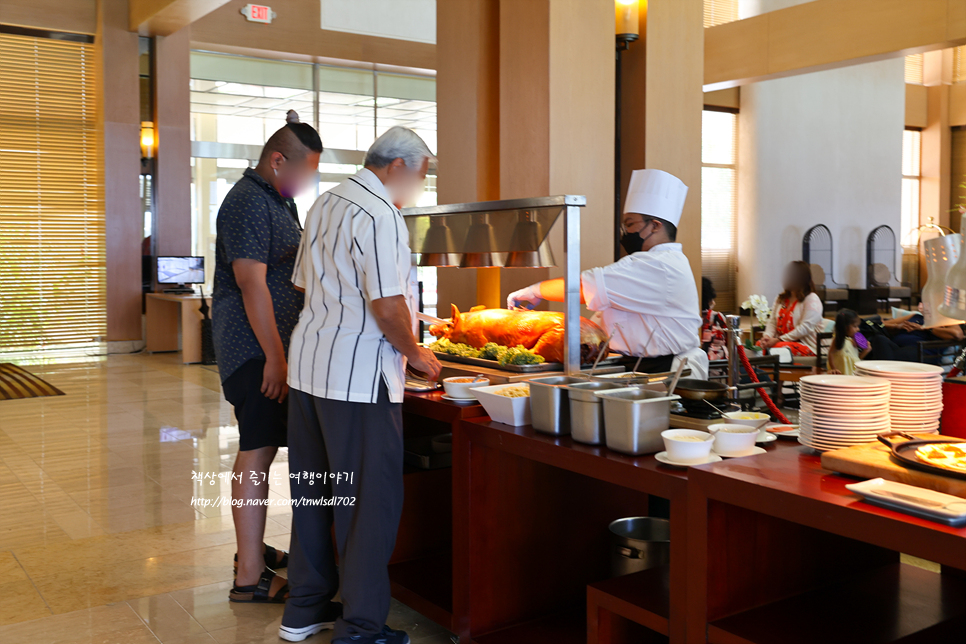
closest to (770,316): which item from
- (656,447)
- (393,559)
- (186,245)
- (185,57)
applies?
(393,559)

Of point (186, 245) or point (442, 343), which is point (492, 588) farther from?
point (186, 245)

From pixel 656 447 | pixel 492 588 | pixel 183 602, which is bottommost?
pixel 183 602

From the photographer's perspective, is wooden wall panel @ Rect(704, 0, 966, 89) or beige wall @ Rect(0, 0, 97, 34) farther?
beige wall @ Rect(0, 0, 97, 34)

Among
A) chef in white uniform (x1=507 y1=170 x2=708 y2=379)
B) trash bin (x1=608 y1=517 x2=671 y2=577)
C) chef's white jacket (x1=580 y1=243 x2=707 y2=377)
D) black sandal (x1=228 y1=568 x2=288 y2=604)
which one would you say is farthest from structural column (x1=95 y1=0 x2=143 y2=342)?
trash bin (x1=608 y1=517 x2=671 y2=577)

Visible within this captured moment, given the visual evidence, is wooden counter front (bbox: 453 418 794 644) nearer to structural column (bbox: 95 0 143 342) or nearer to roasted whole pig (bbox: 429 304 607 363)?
roasted whole pig (bbox: 429 304 607 363)

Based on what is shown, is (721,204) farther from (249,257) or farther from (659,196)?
(249,257)

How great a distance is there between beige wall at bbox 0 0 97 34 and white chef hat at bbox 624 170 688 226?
28.3 ft

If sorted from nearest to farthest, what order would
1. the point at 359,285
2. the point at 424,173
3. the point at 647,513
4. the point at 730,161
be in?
the point at 359,285 < the point at 424,173 < the point at 647,513 < the point at 730,161

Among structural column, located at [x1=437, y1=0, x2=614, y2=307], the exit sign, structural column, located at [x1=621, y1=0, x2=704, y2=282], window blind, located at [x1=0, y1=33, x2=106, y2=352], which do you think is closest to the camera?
structural column, located at [x1=437, y1=0, x2=614, y2=307]

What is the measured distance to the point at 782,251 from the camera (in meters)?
14.6

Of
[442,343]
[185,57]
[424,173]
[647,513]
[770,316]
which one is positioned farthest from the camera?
[185,57]

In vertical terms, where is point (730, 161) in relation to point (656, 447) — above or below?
above

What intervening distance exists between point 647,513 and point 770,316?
467cm

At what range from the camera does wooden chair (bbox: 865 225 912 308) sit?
14.7 metres
